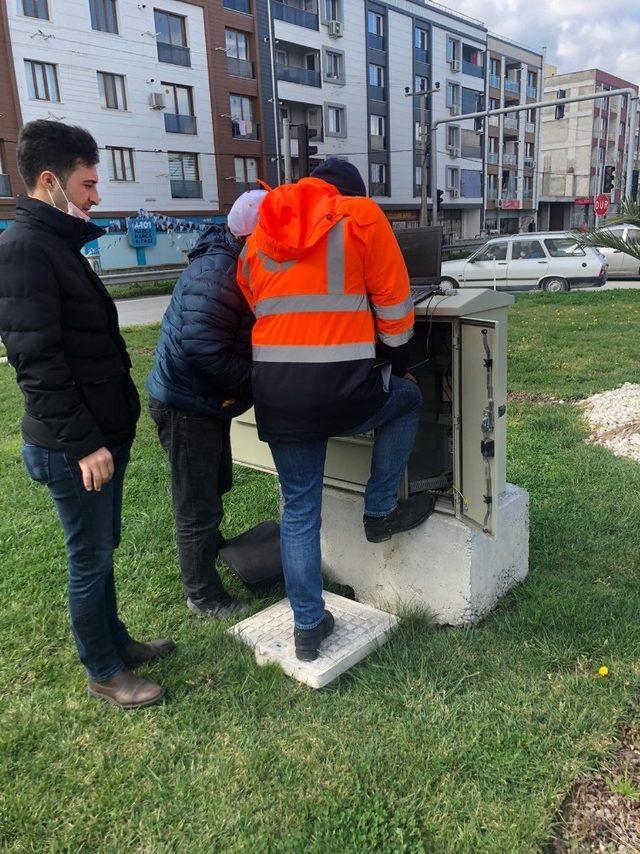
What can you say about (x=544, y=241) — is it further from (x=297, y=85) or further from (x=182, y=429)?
(x=297, y=85)

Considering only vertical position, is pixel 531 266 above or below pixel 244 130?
below

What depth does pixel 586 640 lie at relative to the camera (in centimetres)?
291

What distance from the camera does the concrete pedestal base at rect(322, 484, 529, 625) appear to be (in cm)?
313

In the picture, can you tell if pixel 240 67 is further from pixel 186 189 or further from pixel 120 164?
pixel 120 164

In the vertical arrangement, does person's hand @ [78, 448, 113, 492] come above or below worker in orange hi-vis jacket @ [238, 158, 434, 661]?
below

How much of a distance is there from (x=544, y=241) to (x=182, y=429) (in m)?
16.4

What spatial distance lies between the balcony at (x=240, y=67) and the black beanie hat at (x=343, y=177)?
3489 centimetres

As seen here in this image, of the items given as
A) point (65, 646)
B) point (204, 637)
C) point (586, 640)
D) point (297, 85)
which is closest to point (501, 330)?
point (586, 640)

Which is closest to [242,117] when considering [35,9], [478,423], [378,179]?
[35,9]

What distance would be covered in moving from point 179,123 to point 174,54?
2907mm

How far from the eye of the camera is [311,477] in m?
2.70

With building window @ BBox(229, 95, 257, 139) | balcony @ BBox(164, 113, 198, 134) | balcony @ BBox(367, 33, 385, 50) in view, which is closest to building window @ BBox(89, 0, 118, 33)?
balcony @ BBox(164, 113, 198, 134)

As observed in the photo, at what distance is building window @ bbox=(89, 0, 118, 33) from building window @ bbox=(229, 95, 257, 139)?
20.8ft

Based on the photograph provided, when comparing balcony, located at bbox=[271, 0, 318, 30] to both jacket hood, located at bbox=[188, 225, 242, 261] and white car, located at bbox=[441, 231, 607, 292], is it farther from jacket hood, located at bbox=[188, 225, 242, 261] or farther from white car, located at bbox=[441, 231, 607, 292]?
jacket hood, located at bbox=[188, 225, 242, 261]
